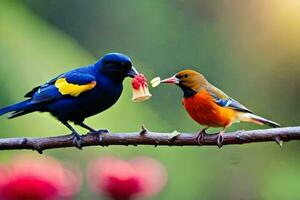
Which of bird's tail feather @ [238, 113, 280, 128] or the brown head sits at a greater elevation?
the brown head

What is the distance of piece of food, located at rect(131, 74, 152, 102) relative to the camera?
72.8 inches

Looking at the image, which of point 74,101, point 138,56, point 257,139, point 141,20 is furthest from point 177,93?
point 257,139

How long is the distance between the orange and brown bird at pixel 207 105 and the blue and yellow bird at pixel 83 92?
200 mm

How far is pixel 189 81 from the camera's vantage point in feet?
7.24

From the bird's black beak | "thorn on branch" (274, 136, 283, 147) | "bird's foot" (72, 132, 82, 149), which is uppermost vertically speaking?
"thorn on branch" (274, 136, 283, 147)

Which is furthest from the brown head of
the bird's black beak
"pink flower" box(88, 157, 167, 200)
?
"pink flower" box(88, 157, 167, 200)

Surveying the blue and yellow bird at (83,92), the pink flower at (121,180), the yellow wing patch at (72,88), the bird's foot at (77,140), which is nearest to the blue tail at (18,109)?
the blue and yellow bird at (83,92)

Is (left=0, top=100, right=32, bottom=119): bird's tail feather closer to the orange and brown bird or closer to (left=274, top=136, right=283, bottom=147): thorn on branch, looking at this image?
the orange and brown bird

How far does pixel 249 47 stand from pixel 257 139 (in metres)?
4.56

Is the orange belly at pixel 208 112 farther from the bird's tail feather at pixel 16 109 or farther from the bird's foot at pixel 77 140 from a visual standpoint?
the bird's tail feather at pixel 16 109

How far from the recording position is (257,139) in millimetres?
1654

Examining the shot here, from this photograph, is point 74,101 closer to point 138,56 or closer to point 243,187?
point 243,187

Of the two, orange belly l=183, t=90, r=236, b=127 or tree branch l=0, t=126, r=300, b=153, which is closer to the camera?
tree branch l=0, t=126, r=300, b=153

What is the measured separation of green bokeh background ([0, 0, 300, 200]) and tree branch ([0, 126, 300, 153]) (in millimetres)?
290
